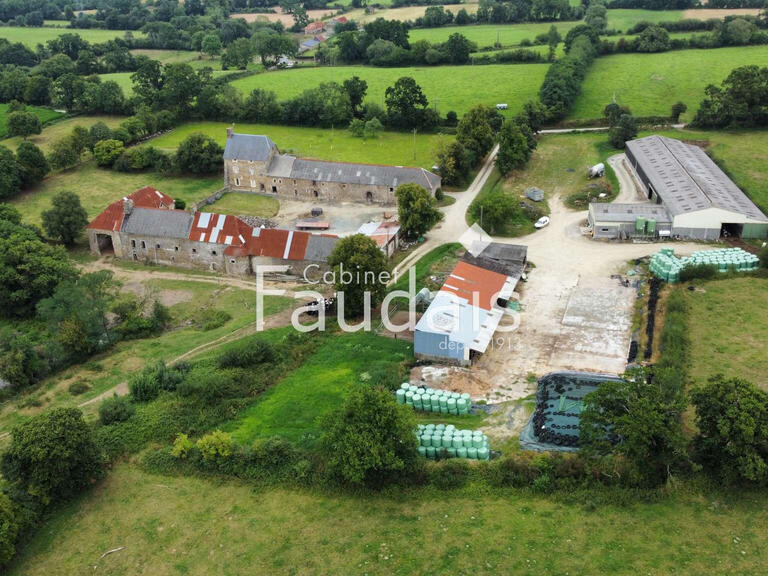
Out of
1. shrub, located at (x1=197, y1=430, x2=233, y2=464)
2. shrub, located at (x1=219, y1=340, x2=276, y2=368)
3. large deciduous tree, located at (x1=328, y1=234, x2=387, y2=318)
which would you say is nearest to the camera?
shrub, located at (x1=197, y1=430, x2=233, y2=464)

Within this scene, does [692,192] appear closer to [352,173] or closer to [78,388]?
[352,173]

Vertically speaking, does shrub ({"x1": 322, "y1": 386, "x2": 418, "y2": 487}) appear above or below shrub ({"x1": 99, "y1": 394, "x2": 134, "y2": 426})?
above

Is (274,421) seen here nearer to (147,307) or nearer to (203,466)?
(203,466)

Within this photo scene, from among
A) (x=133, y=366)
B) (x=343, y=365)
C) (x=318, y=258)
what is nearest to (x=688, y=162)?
(x=318, y=258)

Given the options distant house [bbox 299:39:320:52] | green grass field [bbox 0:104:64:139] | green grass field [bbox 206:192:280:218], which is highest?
distant house [bbox 299:39:320:52]

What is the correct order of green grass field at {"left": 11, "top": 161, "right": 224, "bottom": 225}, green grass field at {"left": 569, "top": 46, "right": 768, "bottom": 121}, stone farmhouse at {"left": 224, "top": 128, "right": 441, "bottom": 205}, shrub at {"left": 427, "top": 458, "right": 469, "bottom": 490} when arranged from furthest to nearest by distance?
1. green grass field at {"left": 569, "top": 46, "right": 768, "bottom": 121}
2. green grass field at {"left": 11, "top": 161, "right": 224, "bottom": 225}
3. stone farmhouse at {"left": 224, "top": 128, "right": 441, "bottom": 205}
4. shrub at {"left": 427, "top": 458, "right": 469, "bottom": 490}

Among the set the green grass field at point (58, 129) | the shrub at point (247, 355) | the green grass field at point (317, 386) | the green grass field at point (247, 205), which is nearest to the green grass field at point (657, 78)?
the green grass field at point (247, 205)

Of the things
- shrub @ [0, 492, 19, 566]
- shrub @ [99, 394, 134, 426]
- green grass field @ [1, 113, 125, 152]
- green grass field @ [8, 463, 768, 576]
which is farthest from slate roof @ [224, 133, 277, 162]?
shrub @ [0, 492, 19, 566]

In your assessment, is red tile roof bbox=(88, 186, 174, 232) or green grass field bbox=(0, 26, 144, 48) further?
green grass field bbox=(0, 26, 144, 48)

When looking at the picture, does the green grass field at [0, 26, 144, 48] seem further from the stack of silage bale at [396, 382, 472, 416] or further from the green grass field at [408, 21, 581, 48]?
the stack of silage bale at [396, 382, 472, 416]
